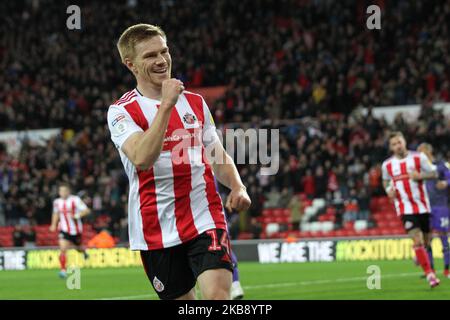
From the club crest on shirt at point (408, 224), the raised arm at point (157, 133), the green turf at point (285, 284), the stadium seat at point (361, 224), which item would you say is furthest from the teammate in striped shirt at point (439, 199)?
the raised arm at point (157, 133)

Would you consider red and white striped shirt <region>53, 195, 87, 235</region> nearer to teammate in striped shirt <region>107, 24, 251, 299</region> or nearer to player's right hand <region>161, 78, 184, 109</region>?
teammate in striped shirt <region>107, 24, 251, 299</region>

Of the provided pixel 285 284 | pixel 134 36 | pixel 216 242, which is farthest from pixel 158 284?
pixel 285 284

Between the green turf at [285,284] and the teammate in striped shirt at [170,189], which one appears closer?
the teammate in striped shirt at [170,189]

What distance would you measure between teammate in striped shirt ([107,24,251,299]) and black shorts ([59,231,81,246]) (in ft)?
50.5

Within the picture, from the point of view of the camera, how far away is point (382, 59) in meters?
27.4

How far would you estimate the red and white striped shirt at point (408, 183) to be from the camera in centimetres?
1325

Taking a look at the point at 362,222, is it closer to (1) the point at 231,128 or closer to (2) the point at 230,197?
(1) the point at 231,128

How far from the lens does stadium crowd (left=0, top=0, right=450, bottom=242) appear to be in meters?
24.8

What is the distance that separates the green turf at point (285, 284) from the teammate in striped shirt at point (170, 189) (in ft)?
20.6

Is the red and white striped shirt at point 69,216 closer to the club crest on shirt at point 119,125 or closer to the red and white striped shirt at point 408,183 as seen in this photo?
the red and white striped shirt at point 408,183

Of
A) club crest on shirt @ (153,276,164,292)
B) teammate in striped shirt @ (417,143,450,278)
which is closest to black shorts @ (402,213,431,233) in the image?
teammate in striped shirt @ (417,143,450,278)

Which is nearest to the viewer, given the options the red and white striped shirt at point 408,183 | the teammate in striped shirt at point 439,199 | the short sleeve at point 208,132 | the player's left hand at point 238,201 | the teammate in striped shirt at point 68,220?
the player's left hand at point 238,201

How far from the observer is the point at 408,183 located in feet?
43.8

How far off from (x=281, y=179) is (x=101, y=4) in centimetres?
1389
